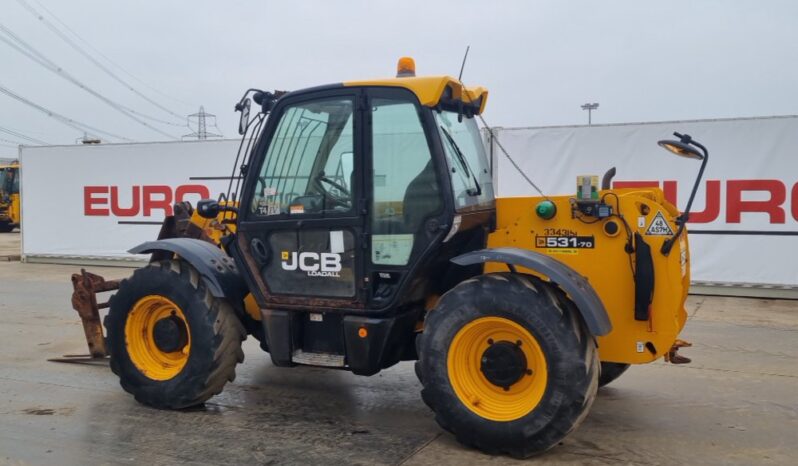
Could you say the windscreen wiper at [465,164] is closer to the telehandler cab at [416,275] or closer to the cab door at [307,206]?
the telehandler cab at [416,275]

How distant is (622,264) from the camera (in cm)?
434

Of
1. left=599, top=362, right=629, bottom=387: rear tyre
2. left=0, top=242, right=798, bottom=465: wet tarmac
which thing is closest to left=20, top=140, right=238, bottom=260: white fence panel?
left=0, top=242, right=798, bottom=465: wet tarmac

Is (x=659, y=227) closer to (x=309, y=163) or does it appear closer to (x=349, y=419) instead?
(x=309, y=163)

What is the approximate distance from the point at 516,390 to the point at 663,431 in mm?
1218

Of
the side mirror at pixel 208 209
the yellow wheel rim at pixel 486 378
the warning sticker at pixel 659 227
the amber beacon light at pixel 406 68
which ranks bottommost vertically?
the yellow wheel rim at pixel 486 378

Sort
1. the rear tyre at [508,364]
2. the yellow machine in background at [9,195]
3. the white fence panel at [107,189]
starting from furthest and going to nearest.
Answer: the yellow machine in background at [9,195] < the white fence panel at [107,189] < the rear tyre at [508,364]

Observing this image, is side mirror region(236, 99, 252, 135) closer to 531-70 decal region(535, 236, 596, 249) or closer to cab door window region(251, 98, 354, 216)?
cab door window region(251, 98, 354, 216)

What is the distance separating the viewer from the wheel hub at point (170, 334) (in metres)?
5.02

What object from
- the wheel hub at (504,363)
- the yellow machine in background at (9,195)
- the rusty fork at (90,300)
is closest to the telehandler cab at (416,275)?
the wheel hub at (504,363)

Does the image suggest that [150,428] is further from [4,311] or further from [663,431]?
[4,311]

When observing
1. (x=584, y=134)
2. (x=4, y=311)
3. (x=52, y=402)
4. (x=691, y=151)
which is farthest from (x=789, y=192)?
(x=4, y=311)

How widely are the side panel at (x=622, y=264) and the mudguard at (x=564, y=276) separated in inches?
6.9

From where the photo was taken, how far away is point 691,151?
14.1 feet

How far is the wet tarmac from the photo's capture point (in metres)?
4.19
